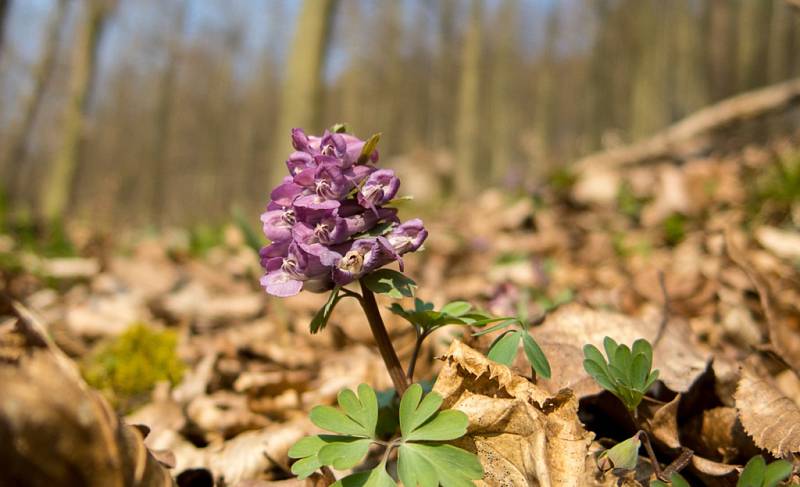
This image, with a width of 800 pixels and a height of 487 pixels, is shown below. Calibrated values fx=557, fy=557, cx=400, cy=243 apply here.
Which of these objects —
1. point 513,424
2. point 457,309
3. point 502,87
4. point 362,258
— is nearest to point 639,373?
point 513,424

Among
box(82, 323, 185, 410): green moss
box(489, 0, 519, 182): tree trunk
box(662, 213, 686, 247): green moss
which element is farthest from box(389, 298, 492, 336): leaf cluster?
box(489, 0, 519, 182): tree trunk

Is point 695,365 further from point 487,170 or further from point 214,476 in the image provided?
point 487,170

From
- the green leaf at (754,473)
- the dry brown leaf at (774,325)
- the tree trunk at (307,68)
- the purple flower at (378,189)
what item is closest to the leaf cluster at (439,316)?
the purple flower at (378,189)

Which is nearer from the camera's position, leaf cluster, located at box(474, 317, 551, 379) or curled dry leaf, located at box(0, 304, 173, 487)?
curled dry leaf, located at box(0, 304, 173, 487)

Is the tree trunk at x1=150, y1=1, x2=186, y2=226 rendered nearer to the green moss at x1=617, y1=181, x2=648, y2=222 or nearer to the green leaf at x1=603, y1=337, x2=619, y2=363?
the green moss at x1=617, y1=181, x2=648, y2=222

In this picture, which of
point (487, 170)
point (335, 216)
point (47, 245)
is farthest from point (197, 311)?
point (487, 170)

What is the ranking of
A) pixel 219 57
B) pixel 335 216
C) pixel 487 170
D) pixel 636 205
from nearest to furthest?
1. pixel 335 216
2. pixel 636 205
3. pixel 487 170
4. pixel 219 57

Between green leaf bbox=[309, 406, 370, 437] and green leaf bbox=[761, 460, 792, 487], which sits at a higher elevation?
green leaf bbox=[761, 460, 792, 487]
